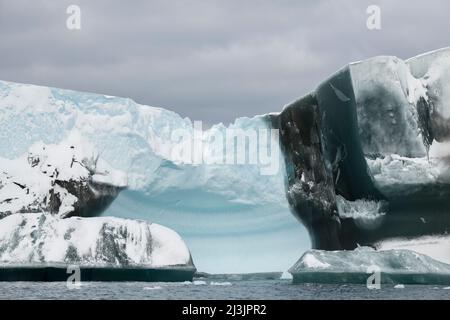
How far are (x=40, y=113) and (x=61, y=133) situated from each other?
1.27 metres

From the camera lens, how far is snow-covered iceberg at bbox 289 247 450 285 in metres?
25.4

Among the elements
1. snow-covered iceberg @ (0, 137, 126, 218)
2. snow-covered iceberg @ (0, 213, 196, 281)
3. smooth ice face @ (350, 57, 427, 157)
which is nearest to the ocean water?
snow-covered iceberg @ (0, 213, 196, 281)

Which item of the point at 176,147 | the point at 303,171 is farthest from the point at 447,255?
the point at 176,147

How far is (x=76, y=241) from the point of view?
27422 millimetres

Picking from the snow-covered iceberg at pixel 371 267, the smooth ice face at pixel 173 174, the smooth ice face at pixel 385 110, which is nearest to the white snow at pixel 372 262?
the snow-covered iceberg at pixel 371 267

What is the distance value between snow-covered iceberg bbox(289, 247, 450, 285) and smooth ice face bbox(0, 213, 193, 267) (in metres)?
5.41

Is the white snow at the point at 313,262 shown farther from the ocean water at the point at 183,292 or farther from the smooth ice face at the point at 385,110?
the smooth ice face at the point at 385,110

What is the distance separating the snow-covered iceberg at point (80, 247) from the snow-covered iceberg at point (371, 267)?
17.1 ft

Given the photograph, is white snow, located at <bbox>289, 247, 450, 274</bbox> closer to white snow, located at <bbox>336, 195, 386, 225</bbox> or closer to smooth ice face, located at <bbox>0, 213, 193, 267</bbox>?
white snow, located at <bbox>336, 195, 386, 225</bbox>

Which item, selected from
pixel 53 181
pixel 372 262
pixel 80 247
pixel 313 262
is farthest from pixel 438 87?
pixel 53 181

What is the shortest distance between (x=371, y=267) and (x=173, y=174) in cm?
1451

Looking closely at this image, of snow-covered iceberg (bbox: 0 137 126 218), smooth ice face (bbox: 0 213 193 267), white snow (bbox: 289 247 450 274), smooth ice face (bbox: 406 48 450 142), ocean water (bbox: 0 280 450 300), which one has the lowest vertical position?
ocean water (bbox: 0 280 450 300)
